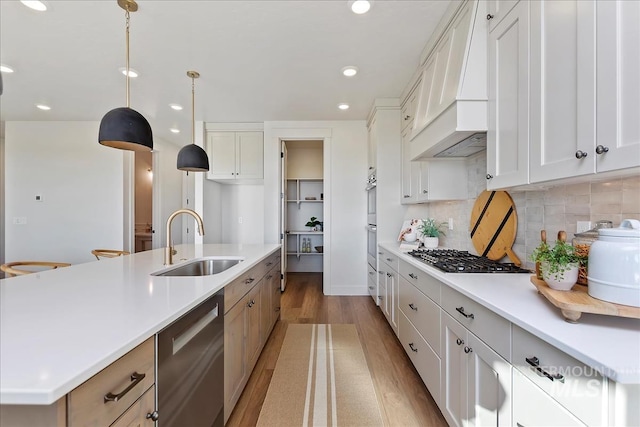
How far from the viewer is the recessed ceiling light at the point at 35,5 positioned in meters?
1.91

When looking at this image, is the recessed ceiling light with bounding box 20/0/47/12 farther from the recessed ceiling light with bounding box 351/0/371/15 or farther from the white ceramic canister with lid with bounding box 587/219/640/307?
the white ceramic canister with lid with bounding box 587/219/640/307

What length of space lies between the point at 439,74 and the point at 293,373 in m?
2.54

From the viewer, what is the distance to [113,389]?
0.75m

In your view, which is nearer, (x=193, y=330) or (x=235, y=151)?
(x=193, y=330)

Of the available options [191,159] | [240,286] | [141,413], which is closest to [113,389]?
[141,413]

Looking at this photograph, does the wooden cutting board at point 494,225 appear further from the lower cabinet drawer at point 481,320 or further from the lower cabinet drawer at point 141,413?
the lower cabinet drawer at point 141,413

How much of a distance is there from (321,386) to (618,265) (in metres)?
1.81

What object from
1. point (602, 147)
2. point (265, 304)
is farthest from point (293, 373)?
point (602, 147)

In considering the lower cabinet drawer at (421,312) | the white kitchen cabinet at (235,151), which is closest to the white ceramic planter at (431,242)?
the lower cabinet drawer at (421,312)

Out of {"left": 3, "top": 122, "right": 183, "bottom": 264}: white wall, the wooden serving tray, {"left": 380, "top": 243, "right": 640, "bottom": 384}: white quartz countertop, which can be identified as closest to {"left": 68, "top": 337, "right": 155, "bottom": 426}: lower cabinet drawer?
{"left": 380, "top": 243, "right": 640, "bottom": 384}: white quartz countertop

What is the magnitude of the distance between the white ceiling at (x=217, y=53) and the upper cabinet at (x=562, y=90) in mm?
876

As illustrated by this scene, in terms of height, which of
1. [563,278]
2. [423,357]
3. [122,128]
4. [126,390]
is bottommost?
[423,357]

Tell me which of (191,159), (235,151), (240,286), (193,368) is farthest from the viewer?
(235,151)

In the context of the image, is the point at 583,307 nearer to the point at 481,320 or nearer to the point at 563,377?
the point at 563,377
